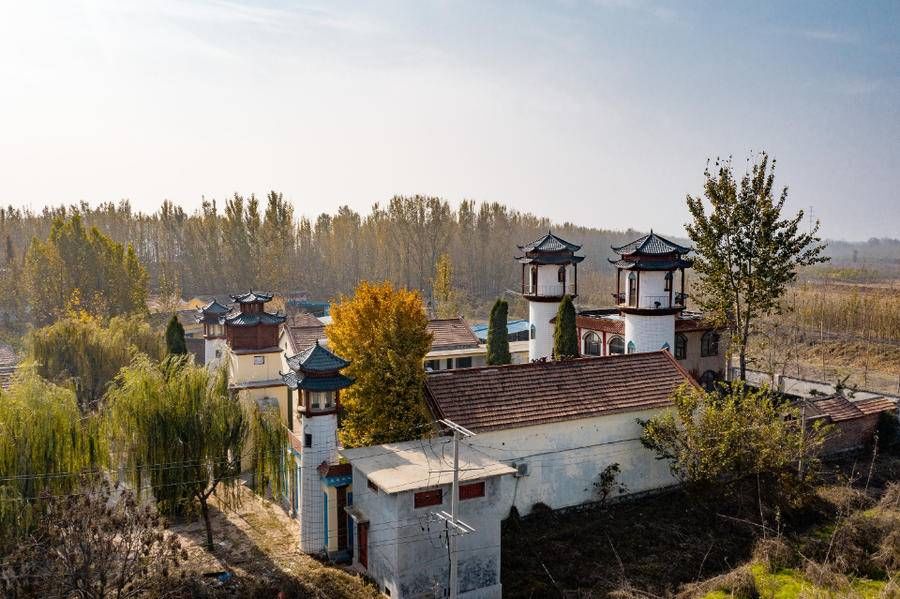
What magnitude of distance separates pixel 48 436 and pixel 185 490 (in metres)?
2.74

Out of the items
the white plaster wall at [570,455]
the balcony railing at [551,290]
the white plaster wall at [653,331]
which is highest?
the balcony railing at [551,290]

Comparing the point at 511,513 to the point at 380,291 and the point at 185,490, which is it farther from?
the point at 185,490

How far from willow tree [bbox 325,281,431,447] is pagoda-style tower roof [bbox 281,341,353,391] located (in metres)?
1.11

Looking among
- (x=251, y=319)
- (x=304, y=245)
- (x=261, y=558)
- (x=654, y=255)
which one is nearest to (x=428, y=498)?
(x=261, y=558)

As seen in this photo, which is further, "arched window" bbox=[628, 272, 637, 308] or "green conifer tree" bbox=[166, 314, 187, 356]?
"green conifer tree" bbox=[166, 314, 187, 356]

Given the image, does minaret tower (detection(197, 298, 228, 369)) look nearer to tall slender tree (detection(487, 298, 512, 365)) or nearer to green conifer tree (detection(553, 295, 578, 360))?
tall slender tree (detection(487, 298, 512, 365))

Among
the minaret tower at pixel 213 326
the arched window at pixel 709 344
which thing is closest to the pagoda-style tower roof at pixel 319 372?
the minaret tower at pixel 213 326

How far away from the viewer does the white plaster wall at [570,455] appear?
46.3ft

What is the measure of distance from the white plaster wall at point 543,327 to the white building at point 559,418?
8193mm

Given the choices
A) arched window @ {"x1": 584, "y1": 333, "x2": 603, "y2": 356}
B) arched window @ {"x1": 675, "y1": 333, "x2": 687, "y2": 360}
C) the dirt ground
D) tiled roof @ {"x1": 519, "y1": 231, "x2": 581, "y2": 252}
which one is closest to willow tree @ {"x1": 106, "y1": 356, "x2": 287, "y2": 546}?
the dirt ground

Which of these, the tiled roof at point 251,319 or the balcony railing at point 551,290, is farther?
the balcony railing at point 551,290

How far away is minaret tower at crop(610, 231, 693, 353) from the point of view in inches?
816

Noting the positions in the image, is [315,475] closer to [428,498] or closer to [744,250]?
[428,498]

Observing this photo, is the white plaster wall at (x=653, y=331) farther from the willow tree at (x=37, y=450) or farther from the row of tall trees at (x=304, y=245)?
the row of tall trees at (x=304, y=245)
